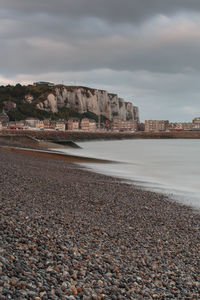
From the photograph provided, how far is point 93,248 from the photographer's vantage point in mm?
6082

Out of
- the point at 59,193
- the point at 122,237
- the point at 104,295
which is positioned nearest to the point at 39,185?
the point at 59,193

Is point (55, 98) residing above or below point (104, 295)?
above

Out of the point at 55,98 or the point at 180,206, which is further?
the point at 55,98

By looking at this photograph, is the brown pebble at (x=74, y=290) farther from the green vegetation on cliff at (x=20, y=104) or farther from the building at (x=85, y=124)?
the building at (x=85, y=124)

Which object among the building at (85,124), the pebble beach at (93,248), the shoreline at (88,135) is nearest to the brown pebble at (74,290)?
the pebble beach at (93,248)

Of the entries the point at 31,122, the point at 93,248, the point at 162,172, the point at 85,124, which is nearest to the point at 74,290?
the point at 93,248

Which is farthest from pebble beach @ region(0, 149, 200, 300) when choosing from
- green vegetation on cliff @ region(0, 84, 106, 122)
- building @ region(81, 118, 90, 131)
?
building @ region(81, 118, 90, 131)

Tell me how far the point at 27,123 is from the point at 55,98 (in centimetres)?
4752

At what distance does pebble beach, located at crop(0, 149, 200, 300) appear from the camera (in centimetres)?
446

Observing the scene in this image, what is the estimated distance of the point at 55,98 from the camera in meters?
198

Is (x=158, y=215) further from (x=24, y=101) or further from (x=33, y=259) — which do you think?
(x=24, y=101)

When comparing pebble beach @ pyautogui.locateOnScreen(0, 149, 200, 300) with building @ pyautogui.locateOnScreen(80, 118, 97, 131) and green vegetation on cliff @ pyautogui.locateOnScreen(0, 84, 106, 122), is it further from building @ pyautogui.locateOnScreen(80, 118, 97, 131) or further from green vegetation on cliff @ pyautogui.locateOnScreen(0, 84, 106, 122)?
building @ pyautogui.locateOnScreen(80, 118, 97, 131)

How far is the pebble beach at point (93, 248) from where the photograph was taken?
4.46 meters

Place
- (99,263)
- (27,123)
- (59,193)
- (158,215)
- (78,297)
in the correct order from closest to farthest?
(78,297), (99,263), (158,215), (59,193), (27,123)
